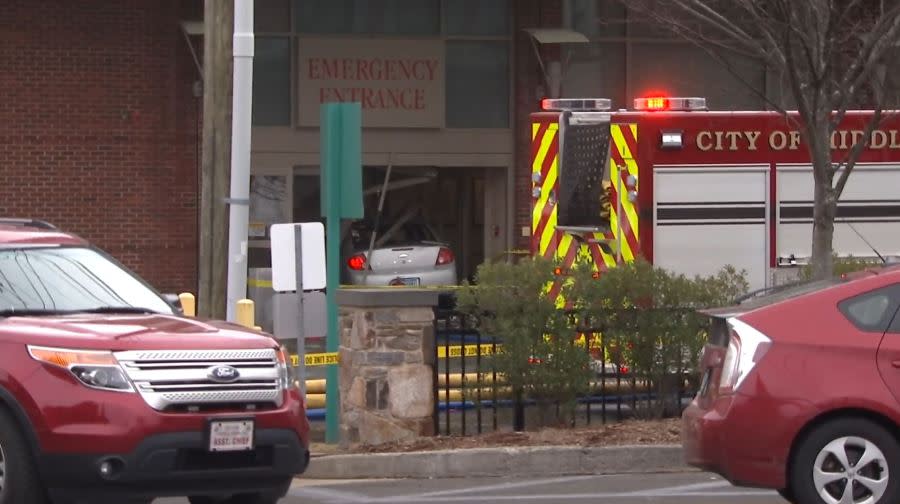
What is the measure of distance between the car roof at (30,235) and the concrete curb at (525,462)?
3.01m

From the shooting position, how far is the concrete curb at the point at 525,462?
37.5ft

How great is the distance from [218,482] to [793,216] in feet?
27.7

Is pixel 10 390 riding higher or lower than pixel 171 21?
lower

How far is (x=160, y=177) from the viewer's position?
21344 mm

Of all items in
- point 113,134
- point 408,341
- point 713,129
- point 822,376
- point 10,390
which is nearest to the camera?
point 10,390

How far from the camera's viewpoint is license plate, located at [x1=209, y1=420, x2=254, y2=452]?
26.1 feet

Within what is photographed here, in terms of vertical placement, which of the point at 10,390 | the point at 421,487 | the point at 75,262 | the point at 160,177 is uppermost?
the point at 160,177

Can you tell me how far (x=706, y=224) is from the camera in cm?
1500

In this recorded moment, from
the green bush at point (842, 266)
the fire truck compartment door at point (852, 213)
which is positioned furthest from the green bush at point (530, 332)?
the fire truck compartment door at point (852, 213)

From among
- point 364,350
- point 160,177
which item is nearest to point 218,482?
point 364,350

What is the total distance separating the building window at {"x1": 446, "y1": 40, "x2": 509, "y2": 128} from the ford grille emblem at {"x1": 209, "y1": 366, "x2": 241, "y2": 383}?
1420cm

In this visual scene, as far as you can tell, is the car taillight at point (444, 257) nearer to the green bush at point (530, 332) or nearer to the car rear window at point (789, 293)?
the green bush at point (530, 332)

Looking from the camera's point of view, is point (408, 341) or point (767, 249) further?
point (767, 249)

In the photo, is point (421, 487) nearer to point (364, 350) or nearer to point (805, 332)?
point (364, 350)
